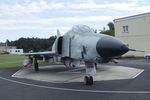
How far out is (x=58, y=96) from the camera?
10.1m

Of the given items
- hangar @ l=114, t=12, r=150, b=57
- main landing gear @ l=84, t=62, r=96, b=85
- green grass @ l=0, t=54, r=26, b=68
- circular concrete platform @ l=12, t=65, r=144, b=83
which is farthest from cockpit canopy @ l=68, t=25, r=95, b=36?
hangar @ l=114, t=12, r=150, b=57

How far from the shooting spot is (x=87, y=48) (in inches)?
508

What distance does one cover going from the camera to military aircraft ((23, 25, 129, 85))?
1157 centimetres

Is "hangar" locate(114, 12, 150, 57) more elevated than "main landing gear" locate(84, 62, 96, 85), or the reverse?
"hangar" locate(114, 12, 150, 57)

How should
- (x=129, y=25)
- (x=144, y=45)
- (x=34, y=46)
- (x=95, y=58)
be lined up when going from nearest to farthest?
(x=95, y=58)
(x=34, y=46)
(x=144, y=45)
(x=129, y=25)

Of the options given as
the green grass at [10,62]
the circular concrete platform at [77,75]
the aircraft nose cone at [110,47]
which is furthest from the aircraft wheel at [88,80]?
the green grass at [10,62]

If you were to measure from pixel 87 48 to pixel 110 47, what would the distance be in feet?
5.44

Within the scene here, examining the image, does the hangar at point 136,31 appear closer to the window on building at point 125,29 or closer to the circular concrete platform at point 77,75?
the window on building at point 125,29

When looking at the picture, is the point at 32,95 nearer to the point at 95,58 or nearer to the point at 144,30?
the point at 95,58

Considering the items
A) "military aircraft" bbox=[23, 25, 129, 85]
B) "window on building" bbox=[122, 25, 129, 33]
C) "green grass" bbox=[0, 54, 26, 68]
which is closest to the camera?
"military aircraft" bbox=[23, 25, 129, 85]

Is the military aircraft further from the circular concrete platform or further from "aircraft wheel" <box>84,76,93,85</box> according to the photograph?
the circular concrete platform

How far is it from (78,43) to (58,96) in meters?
4.29

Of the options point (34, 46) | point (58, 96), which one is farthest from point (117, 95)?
point (34, 46)

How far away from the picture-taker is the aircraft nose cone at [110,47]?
37.3 ft
